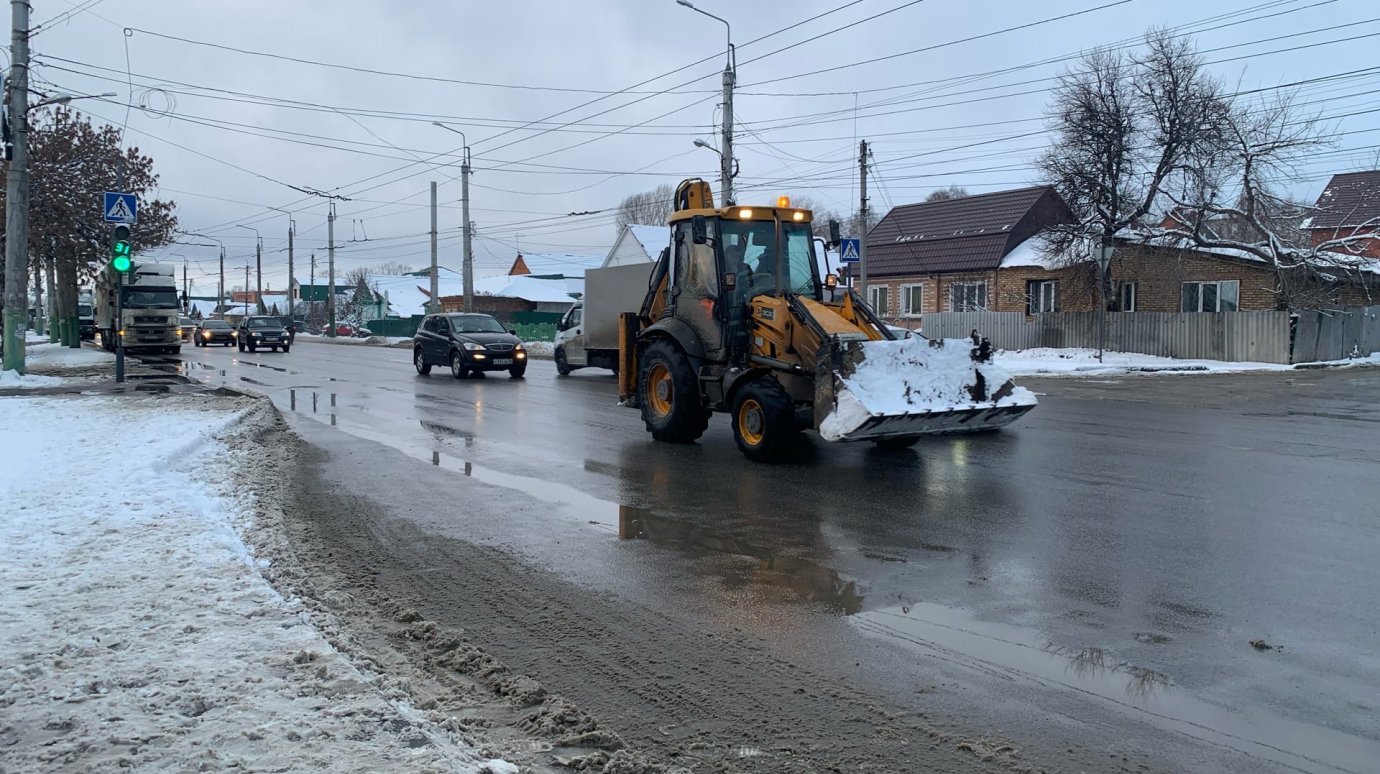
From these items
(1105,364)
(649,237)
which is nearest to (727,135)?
(1105,364)

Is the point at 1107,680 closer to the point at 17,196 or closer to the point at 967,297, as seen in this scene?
the point at 17,196

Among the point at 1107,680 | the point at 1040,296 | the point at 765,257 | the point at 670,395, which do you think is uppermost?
the point at 1040,296

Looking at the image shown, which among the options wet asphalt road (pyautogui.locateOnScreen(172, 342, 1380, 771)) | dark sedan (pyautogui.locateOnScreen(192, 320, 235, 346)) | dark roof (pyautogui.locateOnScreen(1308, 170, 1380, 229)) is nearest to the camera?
wet asphalt road (pyautogui.locateOnScreen(172, 342, 1380, 771))

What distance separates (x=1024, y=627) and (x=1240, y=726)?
4.54 ft

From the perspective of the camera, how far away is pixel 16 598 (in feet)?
18.4

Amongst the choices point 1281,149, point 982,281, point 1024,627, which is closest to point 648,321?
point 1024,627

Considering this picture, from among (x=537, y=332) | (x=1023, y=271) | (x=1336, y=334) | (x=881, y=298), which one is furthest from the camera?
(x=537, y=332)

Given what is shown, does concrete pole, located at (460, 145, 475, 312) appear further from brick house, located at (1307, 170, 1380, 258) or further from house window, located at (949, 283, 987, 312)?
brick house, located at (1307, 170, 1380, 258)

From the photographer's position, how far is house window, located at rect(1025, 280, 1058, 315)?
Answer: 129ft

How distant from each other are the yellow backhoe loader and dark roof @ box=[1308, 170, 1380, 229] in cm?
4657

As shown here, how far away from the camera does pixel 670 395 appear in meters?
12.9

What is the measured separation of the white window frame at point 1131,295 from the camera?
36.5 m

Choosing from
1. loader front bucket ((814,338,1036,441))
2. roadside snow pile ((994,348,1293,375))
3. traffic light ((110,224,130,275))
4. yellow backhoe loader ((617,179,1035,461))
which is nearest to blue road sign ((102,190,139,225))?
traffic light ((110,224,130,275))

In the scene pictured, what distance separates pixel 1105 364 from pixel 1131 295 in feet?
28.8
